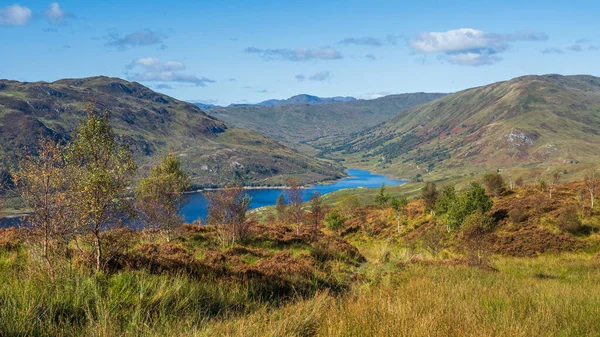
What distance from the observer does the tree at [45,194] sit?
8719 millimetres

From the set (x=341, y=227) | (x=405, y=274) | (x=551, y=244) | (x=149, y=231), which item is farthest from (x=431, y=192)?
(x=405, y=274)

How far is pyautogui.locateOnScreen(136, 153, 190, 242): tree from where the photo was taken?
103ft

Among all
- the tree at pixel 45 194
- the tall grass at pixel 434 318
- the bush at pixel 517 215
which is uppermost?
the tree at pixel 45 194

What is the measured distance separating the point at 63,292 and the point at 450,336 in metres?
6.54

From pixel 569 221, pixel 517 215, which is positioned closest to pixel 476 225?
pixel 569 221

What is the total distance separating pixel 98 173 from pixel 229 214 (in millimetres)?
17621

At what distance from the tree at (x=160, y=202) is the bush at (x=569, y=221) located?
38.0 meters

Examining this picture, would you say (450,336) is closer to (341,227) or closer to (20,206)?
(20,206)

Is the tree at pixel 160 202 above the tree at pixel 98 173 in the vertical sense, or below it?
below

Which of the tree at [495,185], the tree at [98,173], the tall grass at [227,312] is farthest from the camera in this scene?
the tree at [495,185]

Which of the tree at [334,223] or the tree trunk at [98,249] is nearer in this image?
the tree trunk at [98,249]

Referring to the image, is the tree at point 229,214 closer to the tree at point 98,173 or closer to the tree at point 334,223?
the tree at point 98,173

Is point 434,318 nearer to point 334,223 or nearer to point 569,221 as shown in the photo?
point 569,221

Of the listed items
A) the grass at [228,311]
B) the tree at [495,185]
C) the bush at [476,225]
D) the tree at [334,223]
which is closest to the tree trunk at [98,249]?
the grass at [228,311]
